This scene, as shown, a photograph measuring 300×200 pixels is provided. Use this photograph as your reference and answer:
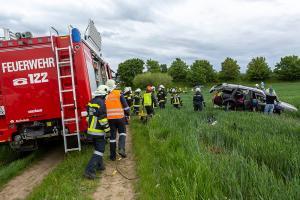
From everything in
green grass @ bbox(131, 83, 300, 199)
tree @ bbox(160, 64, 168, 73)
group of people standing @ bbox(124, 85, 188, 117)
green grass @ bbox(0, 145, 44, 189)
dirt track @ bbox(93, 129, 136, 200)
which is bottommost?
dirt track @ bbox(93, 129, 136, 200)

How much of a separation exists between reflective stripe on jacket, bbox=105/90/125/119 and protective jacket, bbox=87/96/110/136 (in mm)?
1051

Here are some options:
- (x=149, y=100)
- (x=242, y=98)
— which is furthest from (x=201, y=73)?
(x=149, y=100)

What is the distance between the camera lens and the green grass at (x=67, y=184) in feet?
17.1

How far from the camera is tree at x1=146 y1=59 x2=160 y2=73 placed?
336 ft

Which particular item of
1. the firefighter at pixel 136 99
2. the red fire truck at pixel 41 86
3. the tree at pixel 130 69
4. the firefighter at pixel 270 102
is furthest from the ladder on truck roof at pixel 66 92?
the tree at pixel 130 69

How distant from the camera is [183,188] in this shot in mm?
4152

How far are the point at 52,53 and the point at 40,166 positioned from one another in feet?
8.72

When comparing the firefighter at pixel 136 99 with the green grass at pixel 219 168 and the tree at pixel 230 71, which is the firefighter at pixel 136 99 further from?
the tree at pixel 230 71

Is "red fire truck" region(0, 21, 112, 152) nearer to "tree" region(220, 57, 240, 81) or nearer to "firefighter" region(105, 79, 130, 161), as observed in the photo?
"firefighter" region(105, 79, 130, 161)

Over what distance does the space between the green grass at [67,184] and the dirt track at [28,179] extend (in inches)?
13.5

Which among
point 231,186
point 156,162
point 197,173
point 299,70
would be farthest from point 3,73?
point 299,70

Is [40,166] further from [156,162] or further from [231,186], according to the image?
[231,186]

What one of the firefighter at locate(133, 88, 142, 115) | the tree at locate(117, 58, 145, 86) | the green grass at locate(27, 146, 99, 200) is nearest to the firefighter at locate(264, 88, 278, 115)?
the firefighter at locate(133, 88, 142, 115)

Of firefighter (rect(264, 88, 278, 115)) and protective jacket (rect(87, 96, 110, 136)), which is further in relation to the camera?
firefighter (rect(264, 88, 278, 115))
